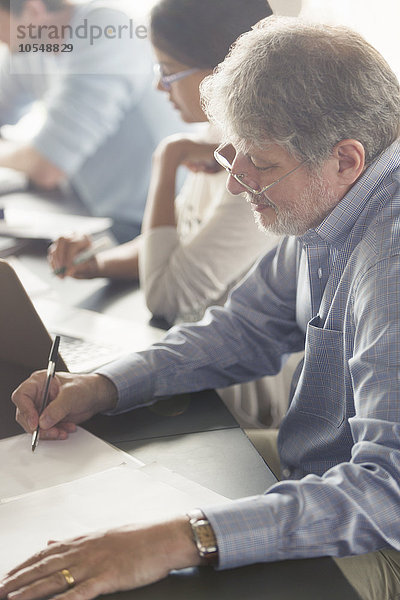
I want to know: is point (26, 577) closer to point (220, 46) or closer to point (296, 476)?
point (296, 476)

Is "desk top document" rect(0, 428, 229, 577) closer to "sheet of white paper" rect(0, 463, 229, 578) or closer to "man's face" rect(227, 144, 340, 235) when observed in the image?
"sheet of white paper" rect(0, 463, 229, 578)

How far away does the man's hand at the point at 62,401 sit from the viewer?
41.8 inches

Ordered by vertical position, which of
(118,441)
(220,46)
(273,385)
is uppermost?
(220,46)

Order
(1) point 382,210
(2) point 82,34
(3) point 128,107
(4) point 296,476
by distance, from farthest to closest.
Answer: (3) point 128,107, (2) point 82,34, (4) point 296,476, (1) point 382,210

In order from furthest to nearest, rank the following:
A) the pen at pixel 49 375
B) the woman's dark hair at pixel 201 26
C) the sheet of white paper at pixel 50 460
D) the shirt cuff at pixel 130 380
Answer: the woman's dark hair at pixel 201 26 → the shirt cuff at pixel 130 380 → the pen at pixel 49 375 → the sheet of white paper at pixel 50 460


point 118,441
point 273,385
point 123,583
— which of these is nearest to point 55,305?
point 273,385

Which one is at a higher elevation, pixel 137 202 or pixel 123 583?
pixel 123 583

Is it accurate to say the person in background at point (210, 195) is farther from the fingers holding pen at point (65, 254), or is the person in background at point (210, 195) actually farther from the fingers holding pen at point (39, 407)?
the fingers holding pen at point (39, 407)

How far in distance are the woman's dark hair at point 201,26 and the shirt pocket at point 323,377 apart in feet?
2.36

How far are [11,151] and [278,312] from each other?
5.30 feet

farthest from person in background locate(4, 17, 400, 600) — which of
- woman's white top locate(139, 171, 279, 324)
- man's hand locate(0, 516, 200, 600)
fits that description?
woman's white top locate(139, 171, 279, 324)

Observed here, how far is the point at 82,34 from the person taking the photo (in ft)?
6.90

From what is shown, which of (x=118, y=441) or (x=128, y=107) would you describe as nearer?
(x=118, y=441)

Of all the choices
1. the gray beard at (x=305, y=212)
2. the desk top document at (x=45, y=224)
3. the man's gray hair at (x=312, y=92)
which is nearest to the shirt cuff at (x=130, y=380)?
the gray beard at (x=305, y=212)
